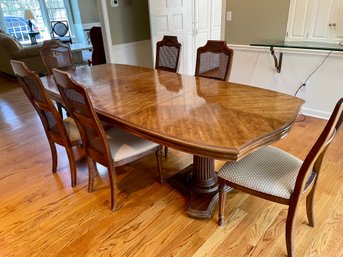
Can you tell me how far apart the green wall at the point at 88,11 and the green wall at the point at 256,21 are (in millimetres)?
6211

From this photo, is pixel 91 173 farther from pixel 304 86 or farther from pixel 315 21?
pixel 315 21

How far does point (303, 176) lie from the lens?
120 cm

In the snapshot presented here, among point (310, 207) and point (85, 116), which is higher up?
point (85, 116)

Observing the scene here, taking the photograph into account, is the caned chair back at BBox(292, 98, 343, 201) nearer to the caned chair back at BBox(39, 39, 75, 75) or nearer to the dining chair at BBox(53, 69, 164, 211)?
the dining chair at BBox(53, 69, 164, 211)

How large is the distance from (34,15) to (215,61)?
7.60m

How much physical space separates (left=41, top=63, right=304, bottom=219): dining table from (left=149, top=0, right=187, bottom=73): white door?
1780 mm

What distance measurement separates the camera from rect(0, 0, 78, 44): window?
24.4 ft

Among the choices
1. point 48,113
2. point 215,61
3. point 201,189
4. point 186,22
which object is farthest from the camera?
point 186,22

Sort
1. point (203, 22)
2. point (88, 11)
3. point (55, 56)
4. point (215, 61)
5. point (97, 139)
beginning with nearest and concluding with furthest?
point (97, 139), point (215, 61), point (55, 56), point (203, 22), point (88, 11)

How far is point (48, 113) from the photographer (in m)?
1.99

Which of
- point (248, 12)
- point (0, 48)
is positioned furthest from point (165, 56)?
point (0, 48)

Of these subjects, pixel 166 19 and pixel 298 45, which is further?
pixel 166 19

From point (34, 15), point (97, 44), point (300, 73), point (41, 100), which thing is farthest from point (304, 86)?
point (34, 15)

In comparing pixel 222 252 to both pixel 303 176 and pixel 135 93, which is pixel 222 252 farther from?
pixel 135 93
